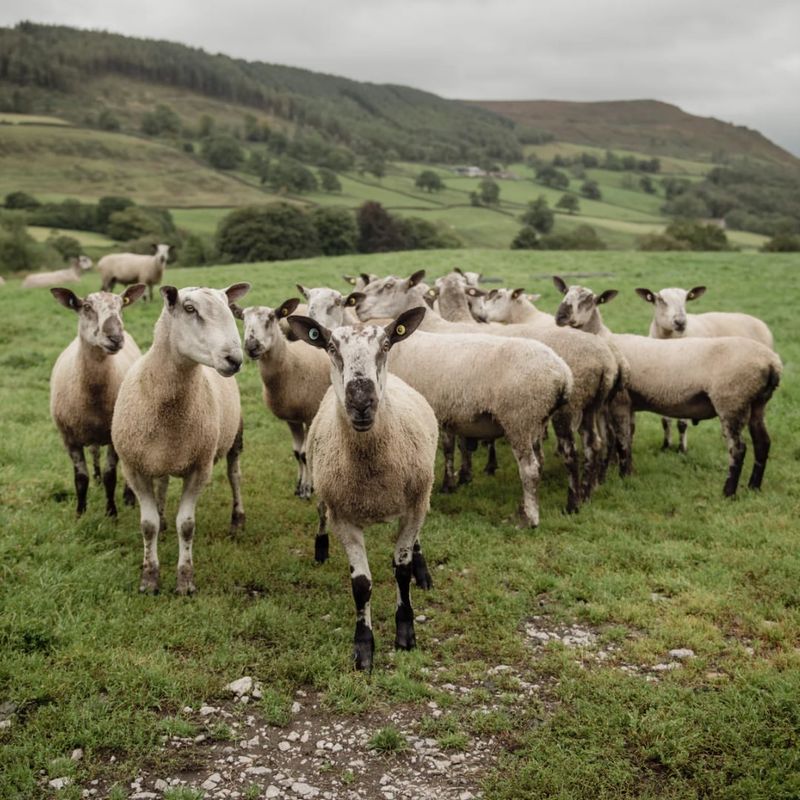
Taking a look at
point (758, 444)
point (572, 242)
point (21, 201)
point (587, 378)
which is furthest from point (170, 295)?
point (21, 201)

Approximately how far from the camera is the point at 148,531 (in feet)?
20.7

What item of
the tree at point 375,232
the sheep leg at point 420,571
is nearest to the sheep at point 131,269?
the sheep leg at point 420,571

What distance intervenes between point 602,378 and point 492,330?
200cm

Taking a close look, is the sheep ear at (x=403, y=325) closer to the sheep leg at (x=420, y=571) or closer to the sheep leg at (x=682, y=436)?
the sheep leg at (x=420, y=571)

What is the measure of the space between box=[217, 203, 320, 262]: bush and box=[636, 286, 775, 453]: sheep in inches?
1504

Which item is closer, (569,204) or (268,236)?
(268,236)

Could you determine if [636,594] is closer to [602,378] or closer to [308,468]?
A: [602,378]

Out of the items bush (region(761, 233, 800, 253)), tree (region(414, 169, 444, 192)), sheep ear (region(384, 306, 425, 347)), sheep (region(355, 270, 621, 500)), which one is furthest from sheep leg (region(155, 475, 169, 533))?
tree (region(414, 169, 444, 192))

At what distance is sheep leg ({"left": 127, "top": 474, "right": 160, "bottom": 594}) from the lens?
626cm

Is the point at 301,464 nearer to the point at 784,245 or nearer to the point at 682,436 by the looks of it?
the point at 682,436

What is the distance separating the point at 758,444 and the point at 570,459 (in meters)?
2.67

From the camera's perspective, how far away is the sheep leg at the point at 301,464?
28.8ft

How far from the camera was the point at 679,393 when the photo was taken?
9.17m

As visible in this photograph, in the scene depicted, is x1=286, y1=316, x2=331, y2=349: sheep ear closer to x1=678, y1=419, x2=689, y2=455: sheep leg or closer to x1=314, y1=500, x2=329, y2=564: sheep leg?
x1=314, y1=500, x2=329, y2=564: sheep leg
